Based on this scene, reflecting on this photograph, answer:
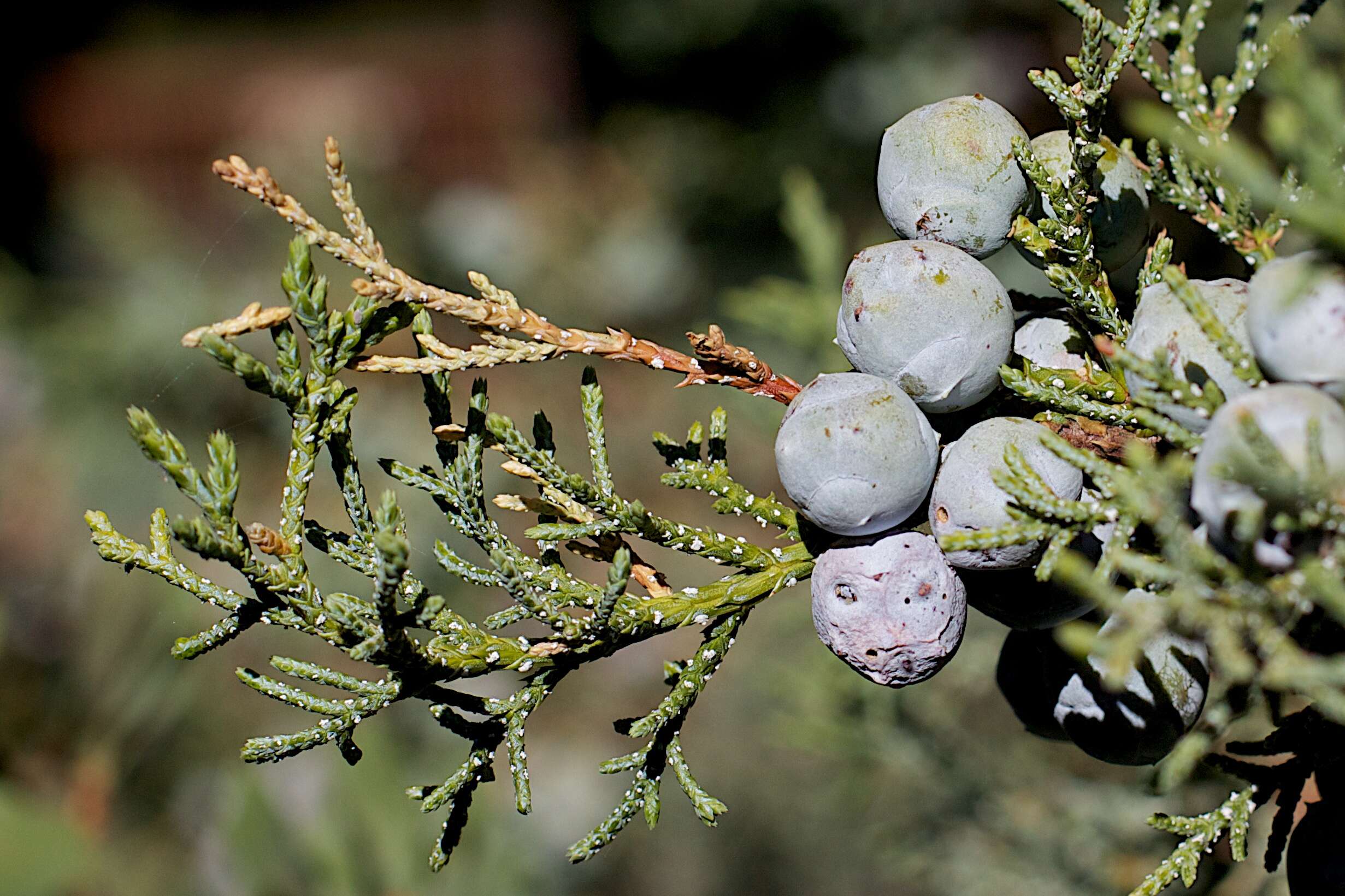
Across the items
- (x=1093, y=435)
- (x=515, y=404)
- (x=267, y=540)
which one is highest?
(x=1093, y=435)

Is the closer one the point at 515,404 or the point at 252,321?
the point at 252,321

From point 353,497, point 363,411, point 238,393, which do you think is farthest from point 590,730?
point 353,497

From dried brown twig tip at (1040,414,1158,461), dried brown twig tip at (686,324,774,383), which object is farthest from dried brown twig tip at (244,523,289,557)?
dried brown twig tip at (1040,414,1158,461)

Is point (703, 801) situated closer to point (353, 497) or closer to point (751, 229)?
point (353, 497)

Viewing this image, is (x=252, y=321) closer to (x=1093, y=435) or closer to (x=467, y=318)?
(x=467, y=318)

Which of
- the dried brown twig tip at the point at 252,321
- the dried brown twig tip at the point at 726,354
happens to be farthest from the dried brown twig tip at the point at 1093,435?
the dried brown twig tip at the point at 252,321

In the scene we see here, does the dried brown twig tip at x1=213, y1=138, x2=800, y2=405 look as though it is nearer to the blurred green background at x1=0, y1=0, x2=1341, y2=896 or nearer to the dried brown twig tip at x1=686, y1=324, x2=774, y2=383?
the dried brown twig tip at x1=686, y1=324, x2=774, y2=383

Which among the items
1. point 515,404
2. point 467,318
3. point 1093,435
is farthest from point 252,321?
point 515,404
